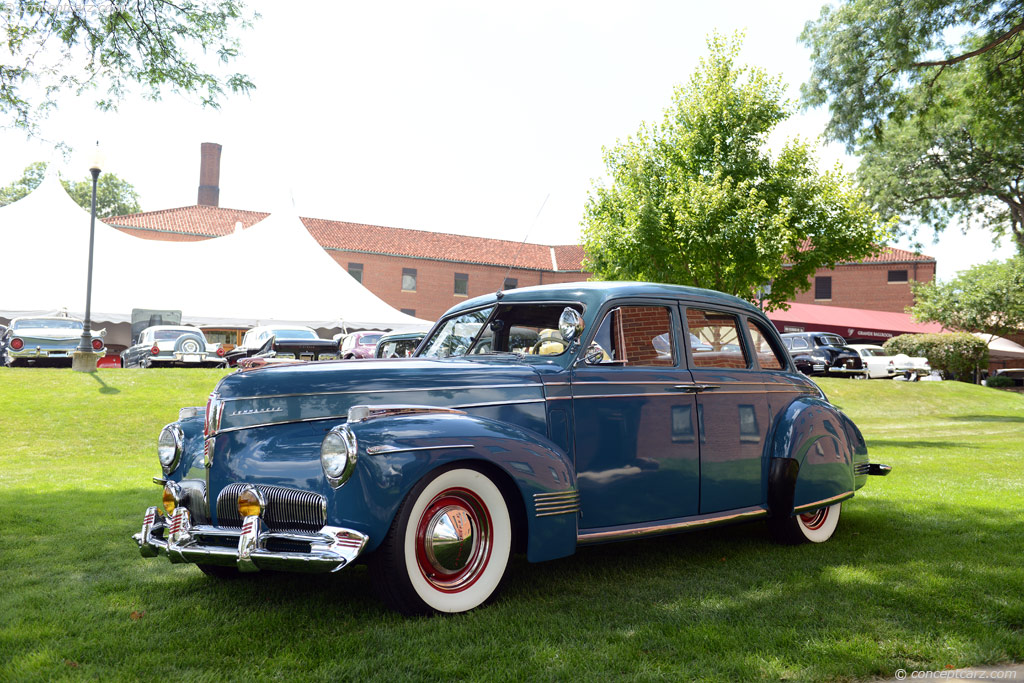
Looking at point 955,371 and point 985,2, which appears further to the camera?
point 955,371

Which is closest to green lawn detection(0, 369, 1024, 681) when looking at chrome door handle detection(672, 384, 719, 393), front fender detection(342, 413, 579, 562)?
front fender detection(342, 413, 579, 562)

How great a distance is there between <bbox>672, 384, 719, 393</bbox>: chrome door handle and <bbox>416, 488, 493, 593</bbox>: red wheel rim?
163cm

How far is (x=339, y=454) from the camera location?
3729 millimetres

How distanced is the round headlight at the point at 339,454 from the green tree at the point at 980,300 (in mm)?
45873

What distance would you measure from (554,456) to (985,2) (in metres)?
11.0

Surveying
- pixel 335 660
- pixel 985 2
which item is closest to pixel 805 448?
pixel 335 660

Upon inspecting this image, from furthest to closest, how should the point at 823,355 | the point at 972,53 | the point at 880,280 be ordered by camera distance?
1. the point at 880,280
2. the point at 823,355
3. the point at 972,53

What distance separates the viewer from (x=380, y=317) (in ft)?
86.6

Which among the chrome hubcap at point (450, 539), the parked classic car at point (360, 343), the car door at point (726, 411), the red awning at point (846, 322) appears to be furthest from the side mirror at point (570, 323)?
the red awning at point (846, 322)

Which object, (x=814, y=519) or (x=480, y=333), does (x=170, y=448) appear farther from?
(x=814, y=519)

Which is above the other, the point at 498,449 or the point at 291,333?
the point at 291,333

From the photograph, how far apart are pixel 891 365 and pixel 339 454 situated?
35.3 metres

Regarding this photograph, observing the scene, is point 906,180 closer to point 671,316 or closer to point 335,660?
point 671,316

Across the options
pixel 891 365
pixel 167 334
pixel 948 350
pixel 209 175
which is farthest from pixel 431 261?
pixel 167 334
